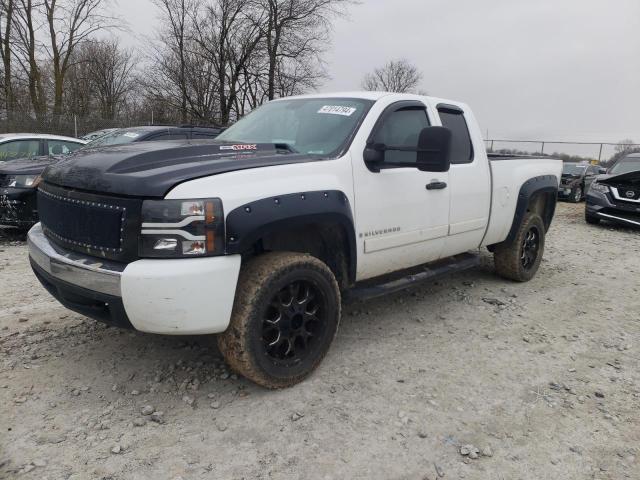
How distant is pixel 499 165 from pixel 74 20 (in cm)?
2590

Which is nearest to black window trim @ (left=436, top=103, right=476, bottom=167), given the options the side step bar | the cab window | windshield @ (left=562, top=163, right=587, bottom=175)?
the side step bar

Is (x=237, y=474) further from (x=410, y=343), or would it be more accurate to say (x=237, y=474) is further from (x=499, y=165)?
(x=499, y=165)

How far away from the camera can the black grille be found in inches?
100

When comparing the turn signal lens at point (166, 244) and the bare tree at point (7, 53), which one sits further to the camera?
the bare tree at point (7, 53)

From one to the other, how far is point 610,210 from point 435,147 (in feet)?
26.6

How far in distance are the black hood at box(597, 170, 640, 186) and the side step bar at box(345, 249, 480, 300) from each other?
21.1 ft

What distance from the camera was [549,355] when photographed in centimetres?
371

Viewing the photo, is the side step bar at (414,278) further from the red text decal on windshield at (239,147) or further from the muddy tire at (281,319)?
the red text decal on windshield at (239,147)

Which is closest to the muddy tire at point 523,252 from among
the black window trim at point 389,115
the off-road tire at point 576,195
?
the black window trim at point 389,115

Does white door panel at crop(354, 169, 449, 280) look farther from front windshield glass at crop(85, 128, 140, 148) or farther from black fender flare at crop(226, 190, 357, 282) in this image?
front windshield glass at crop(85, 128, 140, 148)

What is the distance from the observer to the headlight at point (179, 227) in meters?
2.49

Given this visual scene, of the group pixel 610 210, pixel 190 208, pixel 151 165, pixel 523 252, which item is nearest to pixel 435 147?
pixel 190 208

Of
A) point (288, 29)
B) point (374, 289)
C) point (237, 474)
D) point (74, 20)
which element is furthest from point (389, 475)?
point (74, 20)

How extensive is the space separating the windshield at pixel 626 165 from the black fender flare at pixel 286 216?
10.1m
